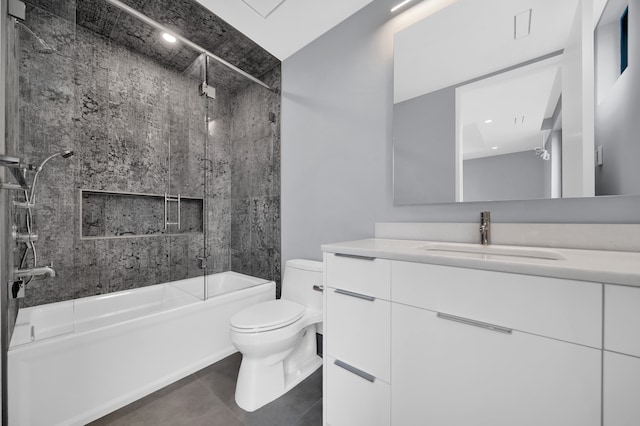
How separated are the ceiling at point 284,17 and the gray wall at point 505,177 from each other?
1362 mm

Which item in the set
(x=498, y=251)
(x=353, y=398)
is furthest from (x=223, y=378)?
(x=498, y=251)

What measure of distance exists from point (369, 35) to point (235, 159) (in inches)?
60.4

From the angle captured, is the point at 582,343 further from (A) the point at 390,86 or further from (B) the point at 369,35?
(B) the point at 369,35

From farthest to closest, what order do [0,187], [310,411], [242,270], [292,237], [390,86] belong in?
1. [242,270]
2. [292,237]
3. [390,86]
4. [310,411]
5. [0,187]

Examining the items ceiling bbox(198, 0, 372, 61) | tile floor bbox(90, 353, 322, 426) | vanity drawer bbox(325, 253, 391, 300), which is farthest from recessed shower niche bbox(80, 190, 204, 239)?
vanity drawer bbox(325, 253, 391, 300)

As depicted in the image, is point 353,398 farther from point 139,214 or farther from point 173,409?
point 139,214

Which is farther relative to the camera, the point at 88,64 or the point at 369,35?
the point at 88,64

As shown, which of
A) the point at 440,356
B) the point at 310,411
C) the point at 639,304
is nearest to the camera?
the point at 639,304

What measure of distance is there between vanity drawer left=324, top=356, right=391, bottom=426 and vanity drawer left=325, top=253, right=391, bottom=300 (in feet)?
1.15

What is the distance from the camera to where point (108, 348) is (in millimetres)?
1375

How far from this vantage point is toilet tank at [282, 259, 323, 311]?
1752 mm

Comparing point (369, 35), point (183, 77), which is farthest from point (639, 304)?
point (183, 77)

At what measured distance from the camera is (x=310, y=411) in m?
1.36

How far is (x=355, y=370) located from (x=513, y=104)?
1.46m
